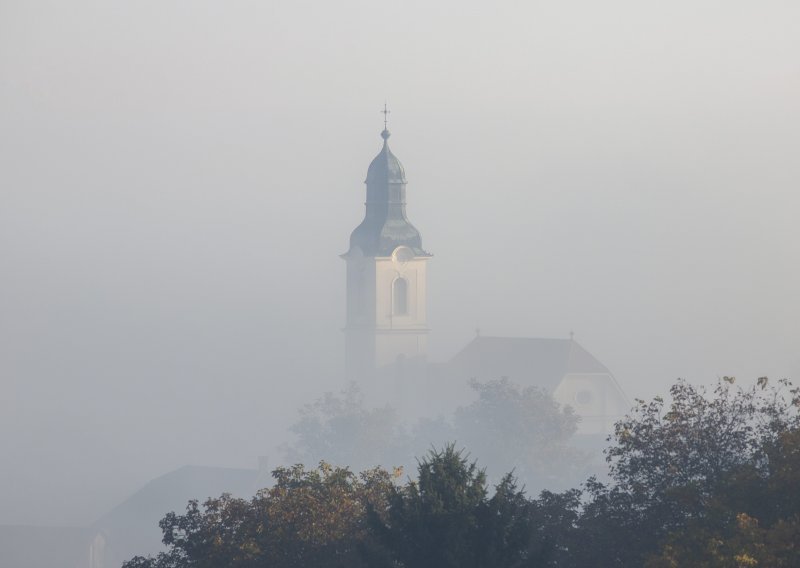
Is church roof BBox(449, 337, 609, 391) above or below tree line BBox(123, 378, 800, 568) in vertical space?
above

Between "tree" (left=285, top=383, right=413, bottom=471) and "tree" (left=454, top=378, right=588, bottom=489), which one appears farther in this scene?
"tree" (left=285, top=383, right=413, bottom=471)

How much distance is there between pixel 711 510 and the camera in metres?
40.4

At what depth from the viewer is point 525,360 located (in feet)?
548

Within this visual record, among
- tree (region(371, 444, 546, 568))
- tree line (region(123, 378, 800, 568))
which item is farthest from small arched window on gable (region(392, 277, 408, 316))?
tree (region(371, 444, 546, 568))

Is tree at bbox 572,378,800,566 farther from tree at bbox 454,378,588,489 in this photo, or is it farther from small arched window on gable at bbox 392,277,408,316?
small arched window on gable at bbox 392,277,408,316

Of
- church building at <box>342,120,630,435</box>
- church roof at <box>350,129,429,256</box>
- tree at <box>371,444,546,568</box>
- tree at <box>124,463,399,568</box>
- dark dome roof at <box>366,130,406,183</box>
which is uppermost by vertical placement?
dark dome roof at <box>366,130,406,183</box>

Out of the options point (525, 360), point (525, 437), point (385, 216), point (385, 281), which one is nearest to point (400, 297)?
point (385, 281)

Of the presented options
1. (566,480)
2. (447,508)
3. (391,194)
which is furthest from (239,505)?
(391,194)

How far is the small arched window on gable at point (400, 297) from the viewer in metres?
151

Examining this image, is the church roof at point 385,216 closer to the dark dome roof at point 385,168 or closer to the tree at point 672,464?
the dark dome roof at point 385,168

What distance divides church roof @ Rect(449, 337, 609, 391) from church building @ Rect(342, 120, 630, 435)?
109 mm

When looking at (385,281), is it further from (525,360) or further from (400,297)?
(525,360)

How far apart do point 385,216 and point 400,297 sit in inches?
234

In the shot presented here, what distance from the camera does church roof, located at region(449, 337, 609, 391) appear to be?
531ft
